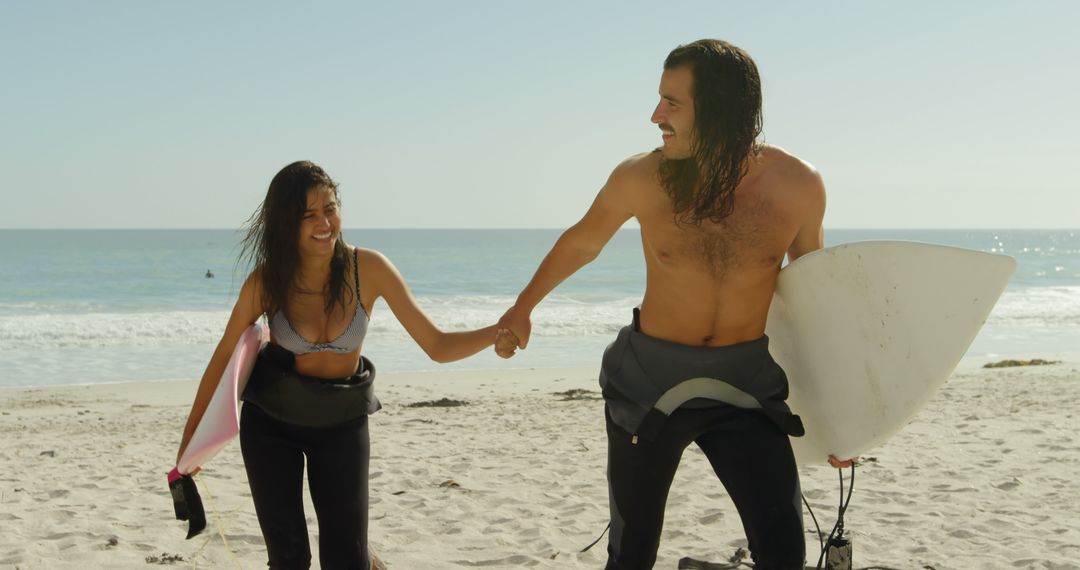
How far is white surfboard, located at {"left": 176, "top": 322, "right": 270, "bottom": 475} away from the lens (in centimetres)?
321

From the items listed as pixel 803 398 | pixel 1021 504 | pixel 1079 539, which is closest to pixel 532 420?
pixel 1021 504

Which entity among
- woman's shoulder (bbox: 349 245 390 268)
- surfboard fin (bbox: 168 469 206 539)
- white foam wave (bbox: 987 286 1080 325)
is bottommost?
white foam wave (bbox: 987 286 1080 325)

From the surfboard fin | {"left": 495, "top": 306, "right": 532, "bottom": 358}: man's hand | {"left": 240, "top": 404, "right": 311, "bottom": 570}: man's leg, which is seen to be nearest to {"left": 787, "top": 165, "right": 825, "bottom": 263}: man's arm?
Answer: {"left": 495, "top": 306, "right": 532, "bottom": 358}: man's hand

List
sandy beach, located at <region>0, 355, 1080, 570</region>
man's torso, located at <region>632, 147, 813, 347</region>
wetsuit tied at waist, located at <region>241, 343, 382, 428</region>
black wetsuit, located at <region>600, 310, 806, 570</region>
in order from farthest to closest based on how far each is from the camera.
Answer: sandy beach, located at <region>0, 355, 1080, 570</region>, wetsuit tied at waist, located at <region>241, 343, 382, 428</region>, man's torso, located at <region>632, 147, 813, 347</region>, black wetsuit, located at <region>600, 310, 806, 570</region>

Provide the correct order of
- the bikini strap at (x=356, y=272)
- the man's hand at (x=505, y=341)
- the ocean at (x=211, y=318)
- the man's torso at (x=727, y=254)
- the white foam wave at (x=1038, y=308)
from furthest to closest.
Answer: the white foam wave at (x=1038, y=308) → the ocean at (x=211, y=318) → the man's hand at (x=505, y=341) → the bikini strap at (x=356, y=272) → the man's torso at (x=727, y=254)

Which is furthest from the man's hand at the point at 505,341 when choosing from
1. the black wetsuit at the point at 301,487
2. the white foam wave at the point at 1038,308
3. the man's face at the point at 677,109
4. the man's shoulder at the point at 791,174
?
the white foam wave at the point at 1038,308

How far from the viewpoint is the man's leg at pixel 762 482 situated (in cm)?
277

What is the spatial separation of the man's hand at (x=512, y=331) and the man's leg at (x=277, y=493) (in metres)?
0.85

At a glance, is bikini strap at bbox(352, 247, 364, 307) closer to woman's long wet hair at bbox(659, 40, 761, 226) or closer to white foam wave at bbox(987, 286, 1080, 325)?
woman's long wet hair at bbox(659, 40, 761, 226)

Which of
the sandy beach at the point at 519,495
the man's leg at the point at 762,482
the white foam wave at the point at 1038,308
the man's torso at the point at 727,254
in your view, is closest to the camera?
the man's leg at the point at 762,482

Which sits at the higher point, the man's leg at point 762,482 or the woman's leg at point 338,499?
the man's leg at point 762,482

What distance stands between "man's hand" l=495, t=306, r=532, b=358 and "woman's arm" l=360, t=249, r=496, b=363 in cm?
4

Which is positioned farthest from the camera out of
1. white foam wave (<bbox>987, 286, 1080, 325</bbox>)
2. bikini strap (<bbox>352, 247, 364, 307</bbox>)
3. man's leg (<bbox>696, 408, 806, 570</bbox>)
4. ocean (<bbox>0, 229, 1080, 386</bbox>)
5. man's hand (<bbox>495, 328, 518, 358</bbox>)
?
white foam wave (<bbox>987, 286, 1080, 325</bbox>)

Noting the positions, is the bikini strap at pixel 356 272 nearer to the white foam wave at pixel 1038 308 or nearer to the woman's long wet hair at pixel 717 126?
the woman's long wet hair at pixel 717 126
